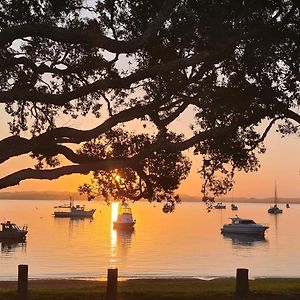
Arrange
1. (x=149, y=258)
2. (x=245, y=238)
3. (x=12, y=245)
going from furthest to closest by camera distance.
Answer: (x=245, y=238)
(x=12, y=245)
(x=149, y=258)

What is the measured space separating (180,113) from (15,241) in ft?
232

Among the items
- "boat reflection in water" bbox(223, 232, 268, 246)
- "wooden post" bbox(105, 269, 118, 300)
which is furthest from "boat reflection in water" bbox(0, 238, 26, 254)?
"wooden post" bbox(105, 269, 118, 300)

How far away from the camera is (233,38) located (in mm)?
12578

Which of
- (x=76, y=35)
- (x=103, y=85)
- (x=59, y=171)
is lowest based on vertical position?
(x=59, y=171)

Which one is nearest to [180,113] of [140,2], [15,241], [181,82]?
[181,82]

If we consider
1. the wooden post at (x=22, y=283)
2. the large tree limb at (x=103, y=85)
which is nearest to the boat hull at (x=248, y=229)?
the wooden post at (x=22, y=283)

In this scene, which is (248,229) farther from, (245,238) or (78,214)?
(78,214)

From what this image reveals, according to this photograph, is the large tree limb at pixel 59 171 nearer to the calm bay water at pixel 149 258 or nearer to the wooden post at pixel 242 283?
the wooden post at pixel 242 283

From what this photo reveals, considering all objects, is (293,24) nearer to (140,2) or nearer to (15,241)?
→ (140,2)

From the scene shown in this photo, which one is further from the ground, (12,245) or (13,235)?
(13,235)

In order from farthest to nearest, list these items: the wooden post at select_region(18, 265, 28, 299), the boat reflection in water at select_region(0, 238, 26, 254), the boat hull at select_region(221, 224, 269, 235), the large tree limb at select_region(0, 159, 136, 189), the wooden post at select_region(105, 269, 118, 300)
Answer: the boat hull at select_region(221, 224, 269, 235), the boat reflection in water at select_region(0, 238, 26, 254), the wooden post at select_region(18, 265, 28, 299), the wooden post at select_region(105, 269, 118, 300), the large tree limb at select_region(0, 159, 136, 189)

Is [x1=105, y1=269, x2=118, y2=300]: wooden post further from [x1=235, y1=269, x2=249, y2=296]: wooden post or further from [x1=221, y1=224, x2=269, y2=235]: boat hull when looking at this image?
[x1=221, y1=224, x2=269, y2=235]: boat hull

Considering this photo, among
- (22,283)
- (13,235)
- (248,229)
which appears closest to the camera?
(22,283)

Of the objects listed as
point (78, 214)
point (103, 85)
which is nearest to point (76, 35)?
point (103, 85)
